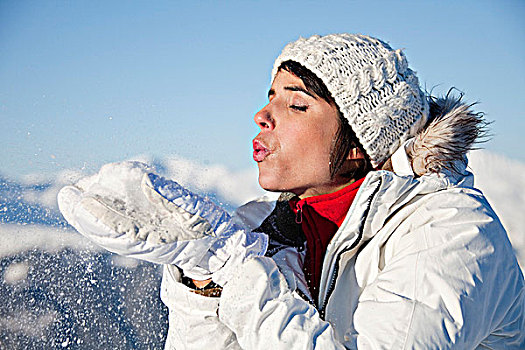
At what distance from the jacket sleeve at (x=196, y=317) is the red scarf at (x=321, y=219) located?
47 centimetres

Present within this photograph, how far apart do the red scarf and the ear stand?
12 centimetres

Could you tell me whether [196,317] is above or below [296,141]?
below

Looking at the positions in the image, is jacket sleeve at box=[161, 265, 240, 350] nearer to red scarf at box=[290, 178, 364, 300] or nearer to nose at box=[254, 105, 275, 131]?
red scarf at box=[290, 178, 364, 300]

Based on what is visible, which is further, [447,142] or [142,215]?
[447,142]

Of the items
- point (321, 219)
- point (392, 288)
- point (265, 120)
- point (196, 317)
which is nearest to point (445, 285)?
point (392, 288)

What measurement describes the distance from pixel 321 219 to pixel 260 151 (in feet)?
1.41

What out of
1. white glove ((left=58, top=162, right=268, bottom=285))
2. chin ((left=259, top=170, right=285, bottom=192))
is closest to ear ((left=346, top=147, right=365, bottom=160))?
chin ((left=259, top=170, right=285, bottom=192))

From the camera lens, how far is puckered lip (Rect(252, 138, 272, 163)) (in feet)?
6.52

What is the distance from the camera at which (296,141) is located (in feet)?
6.47

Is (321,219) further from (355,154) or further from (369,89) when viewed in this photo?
(369,89)

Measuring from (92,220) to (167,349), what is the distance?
3.58 ft

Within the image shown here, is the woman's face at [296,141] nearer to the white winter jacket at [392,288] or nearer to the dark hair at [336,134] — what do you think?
the dark hair at [336,134]

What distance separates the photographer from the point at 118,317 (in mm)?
3818

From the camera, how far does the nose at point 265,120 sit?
2008mm
